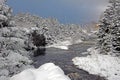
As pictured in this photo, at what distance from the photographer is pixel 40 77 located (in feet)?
23.1

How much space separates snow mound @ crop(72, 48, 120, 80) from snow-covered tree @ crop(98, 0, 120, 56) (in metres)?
3.86

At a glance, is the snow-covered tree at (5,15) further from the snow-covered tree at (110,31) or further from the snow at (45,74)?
the snow-covered tree at (110,31)

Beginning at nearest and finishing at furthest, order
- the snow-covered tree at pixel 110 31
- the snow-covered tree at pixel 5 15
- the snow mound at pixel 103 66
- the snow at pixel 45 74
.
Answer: the snow at pixel 45 74
the snow-covered tree at pixel 5 15
the snow mound at pixel 103 66
the snow-covered tree at pixel 110 31

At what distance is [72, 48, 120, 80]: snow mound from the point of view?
31.1 m

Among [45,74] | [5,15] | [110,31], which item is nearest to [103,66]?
[110,31]

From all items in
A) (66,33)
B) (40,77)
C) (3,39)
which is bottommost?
(66,33)

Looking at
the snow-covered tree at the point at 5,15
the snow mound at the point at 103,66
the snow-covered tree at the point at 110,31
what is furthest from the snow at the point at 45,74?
the snow-covered tree at the point at 110,31

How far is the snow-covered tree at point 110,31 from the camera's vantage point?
4372cm

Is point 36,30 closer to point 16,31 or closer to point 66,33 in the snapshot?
point 66,33

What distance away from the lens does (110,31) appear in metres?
45.3

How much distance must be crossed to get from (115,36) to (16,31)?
1379 inches

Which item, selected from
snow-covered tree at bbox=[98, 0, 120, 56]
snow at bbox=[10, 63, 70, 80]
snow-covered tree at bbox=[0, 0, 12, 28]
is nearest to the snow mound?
snow-covered tree at bbox=[98, 0, 120, 56]

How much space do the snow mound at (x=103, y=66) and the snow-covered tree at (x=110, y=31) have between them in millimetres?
3864

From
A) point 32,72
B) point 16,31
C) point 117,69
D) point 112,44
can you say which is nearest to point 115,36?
point 112,44
